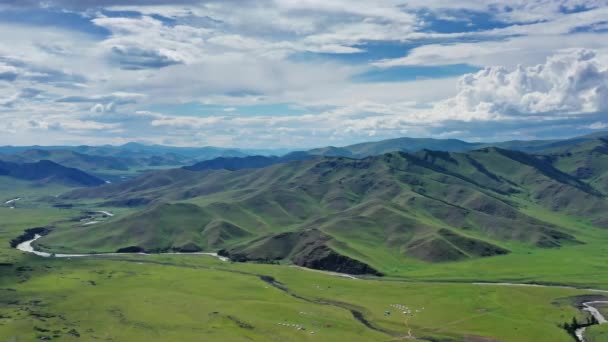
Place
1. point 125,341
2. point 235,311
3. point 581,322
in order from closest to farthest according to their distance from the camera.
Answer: point 125,341 → point 581,322 → point 235,311

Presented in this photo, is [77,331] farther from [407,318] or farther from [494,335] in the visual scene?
[494,335]

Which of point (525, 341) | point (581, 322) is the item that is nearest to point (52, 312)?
point (525, 341)

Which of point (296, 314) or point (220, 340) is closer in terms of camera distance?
point (220, 340)

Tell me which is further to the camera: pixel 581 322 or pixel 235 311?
pixel 235 311

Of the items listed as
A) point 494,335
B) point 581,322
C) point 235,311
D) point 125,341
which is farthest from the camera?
point 235,311

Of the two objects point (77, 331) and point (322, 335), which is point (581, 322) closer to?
point (322, 335)

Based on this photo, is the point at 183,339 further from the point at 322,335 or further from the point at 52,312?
the point at 52,312

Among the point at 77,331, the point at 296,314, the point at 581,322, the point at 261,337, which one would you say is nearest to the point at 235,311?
the point at 296,314

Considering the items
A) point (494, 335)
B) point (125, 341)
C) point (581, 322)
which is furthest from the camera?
point (581, 322)

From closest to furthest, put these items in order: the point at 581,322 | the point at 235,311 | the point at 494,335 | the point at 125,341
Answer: the point at 125,341 < the point at 494,335 < the point at 581,322 < the point at 235,311
